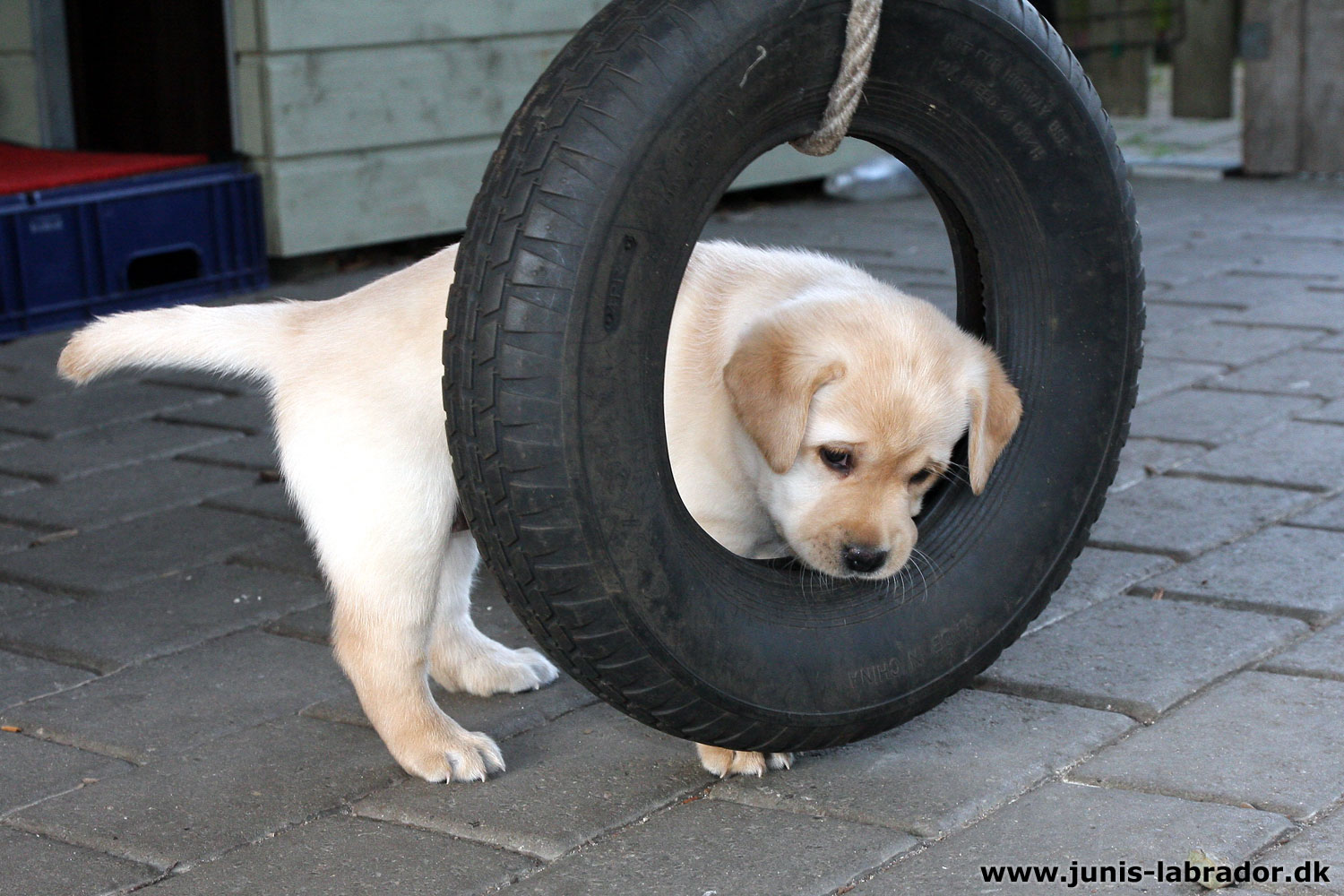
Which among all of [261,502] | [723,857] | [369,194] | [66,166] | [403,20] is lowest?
[723,857]

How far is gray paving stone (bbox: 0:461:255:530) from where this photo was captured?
13.4ft

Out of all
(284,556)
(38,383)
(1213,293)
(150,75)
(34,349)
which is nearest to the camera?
(284,556)

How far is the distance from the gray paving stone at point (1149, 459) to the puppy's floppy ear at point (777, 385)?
1.82 metres

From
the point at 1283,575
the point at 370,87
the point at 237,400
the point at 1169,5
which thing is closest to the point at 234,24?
the point at 370,87

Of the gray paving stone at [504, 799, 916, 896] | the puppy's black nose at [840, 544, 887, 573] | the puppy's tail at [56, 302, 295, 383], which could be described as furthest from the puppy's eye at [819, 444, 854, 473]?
the puppy's tail at [56, 302, 295, 383]

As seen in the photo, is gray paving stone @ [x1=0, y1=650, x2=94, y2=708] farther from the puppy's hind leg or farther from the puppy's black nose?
the puppy's black nose

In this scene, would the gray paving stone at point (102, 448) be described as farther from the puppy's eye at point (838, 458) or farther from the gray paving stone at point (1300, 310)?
the gray paving stone at point (1300, 310)

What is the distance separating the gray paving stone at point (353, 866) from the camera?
2.25m

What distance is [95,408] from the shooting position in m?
5.16

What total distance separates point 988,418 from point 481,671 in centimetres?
109

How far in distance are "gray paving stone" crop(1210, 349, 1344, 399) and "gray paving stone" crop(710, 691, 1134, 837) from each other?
102 inches

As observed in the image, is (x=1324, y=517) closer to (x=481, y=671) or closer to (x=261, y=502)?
(x=481, y=671)

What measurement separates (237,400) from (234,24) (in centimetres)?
212

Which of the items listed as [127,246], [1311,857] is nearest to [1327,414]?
[1311,857]
